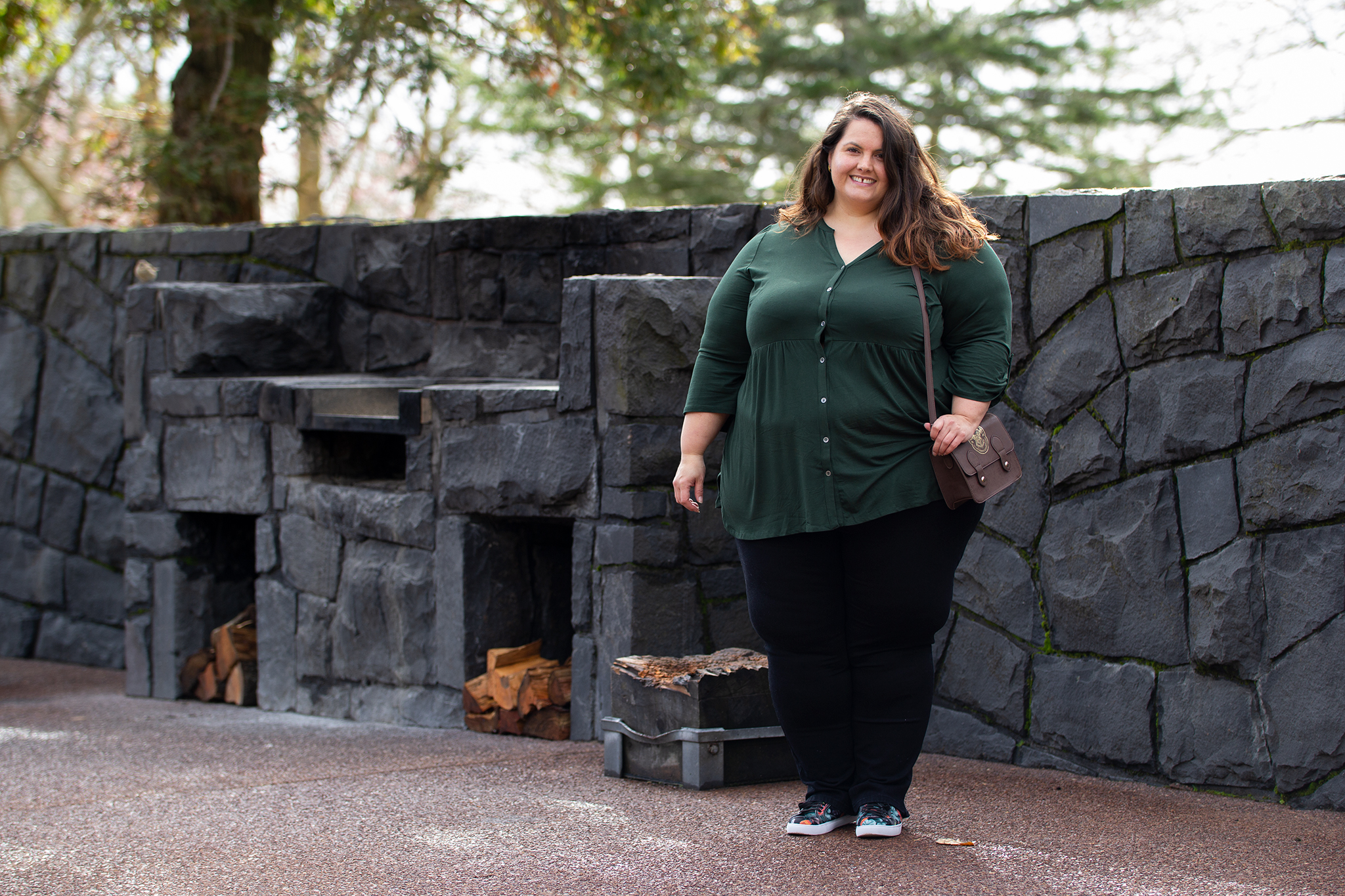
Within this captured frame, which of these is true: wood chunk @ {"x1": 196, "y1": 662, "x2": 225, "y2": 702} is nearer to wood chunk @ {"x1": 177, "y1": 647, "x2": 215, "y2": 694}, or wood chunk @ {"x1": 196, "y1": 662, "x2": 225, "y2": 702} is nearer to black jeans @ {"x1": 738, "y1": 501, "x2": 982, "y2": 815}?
wood chunk @ {"x1": 177, "y1": 647, "x2": 215, "y2": 694}

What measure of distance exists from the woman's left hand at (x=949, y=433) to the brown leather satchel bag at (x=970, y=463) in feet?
0.03

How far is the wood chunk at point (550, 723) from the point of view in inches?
169

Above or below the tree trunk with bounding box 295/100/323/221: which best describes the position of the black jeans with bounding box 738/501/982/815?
below

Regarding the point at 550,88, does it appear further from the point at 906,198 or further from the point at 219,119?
the point at 906,198

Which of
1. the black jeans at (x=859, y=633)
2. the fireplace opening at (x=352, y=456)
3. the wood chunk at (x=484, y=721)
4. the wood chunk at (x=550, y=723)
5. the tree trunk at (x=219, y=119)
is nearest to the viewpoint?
the black jeans at (x=859, y=633)

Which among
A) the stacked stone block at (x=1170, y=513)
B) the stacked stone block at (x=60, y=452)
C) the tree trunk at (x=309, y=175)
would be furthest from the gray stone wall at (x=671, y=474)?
the tree trunk at (x=309, y=175)

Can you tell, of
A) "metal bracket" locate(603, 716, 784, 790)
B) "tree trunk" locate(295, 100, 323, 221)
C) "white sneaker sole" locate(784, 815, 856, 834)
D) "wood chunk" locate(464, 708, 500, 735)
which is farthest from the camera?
"tree trunk" locate(295, 100, 323, 221)

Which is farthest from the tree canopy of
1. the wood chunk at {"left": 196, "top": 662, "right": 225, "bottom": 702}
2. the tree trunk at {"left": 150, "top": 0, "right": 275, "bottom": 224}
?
the wood chunk at {"left": 196, "top": 662, "right": 225, "bottom": 702}

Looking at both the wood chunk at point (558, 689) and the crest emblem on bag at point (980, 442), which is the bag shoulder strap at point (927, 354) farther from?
the wood chunk at point (558, 689)

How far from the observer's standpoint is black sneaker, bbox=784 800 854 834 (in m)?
2.90

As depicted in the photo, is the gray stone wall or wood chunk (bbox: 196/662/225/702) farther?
wood chunk (bbox: 196/662/225/702)

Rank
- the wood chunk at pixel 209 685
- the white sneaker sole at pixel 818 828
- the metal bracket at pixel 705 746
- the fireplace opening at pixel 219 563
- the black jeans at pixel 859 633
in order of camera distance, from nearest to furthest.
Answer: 1. the black jeans at pixel 859 633
2. the white sneaker sole at pixel 818 828
3. the metal bracket at pixel 705 746
4. the wood chunk at pixel 209 685
5. the fireplace opening at pixel 219 563

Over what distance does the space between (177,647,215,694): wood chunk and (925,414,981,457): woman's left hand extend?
3.89m

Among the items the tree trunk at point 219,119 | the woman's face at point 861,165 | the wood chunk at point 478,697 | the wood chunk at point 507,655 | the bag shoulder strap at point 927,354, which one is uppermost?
the tree trunk at point 219,119
